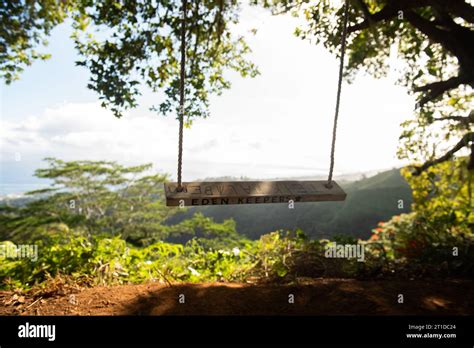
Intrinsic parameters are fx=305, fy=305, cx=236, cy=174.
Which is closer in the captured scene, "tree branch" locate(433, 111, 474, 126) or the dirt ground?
the dirt ground

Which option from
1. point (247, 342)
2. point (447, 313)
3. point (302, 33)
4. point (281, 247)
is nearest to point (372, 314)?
point (447, 313)

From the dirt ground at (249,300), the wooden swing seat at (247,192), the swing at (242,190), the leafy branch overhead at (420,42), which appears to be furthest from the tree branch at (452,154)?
the wooden swing seat at (247,192)

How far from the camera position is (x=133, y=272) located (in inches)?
118

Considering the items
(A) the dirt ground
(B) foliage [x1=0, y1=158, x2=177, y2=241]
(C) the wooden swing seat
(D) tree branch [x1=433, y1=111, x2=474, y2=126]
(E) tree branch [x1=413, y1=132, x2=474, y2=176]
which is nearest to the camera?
(A) the dirt ground

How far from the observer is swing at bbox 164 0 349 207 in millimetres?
2271

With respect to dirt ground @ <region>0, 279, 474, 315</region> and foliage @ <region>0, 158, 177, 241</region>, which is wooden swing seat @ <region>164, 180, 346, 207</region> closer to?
dirt ground @ <region>0, 279, 474, 315</region>

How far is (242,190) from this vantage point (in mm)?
2424

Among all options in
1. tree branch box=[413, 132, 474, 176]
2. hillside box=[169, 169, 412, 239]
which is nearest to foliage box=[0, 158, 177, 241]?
hillside box=[169, 169, 412, 239]

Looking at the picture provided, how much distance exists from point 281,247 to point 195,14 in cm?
310

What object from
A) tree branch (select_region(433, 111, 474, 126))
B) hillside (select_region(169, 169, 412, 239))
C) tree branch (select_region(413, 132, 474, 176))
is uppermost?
tree branch (select_region(433, 111, 474, 126))

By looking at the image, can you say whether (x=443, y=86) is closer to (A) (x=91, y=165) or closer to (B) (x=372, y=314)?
(B) (x=372, y=314)

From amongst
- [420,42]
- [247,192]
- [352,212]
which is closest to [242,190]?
[247,192]

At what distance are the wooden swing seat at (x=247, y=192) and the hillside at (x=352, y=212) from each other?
842 inches

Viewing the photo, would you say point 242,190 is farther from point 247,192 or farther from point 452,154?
point 452,154
